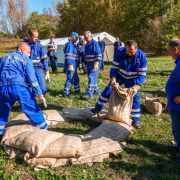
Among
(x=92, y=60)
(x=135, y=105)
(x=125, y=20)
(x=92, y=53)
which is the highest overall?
(x=125, y=20)

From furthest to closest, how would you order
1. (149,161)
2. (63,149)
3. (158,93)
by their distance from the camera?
(158,93) < (149,161) < (63,149)

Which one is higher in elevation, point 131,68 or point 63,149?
point 131,68

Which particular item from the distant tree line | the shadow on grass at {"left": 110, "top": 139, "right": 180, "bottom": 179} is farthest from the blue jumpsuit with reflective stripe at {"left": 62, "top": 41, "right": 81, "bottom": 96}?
the distant tree line

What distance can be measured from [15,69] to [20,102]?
1.80ft

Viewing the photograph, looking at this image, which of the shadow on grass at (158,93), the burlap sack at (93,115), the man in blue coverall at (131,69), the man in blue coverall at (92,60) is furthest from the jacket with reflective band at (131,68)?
the shadow on grass at (158,93)

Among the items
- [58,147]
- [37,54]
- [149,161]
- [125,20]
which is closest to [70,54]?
[37,54]

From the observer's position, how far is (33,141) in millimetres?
2455

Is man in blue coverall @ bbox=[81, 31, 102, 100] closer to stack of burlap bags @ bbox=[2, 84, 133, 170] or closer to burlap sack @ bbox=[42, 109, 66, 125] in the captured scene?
burlap sack @ bbox=[42, 109, 66, 125]

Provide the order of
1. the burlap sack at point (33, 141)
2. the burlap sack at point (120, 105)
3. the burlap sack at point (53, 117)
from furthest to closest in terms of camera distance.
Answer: the burlap sack at point (53, 117) < the burlap sack at point (120, 105) < the burlap sack at point (33, 141)

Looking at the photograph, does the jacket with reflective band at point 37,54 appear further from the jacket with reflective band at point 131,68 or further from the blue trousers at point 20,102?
the jacket with reflective band at point 131,68

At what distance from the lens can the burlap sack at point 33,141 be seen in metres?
2.41

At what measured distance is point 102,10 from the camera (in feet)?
78.6

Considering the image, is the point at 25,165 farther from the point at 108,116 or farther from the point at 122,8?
the point at 122,8

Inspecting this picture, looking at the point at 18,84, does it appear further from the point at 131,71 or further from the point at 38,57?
the point at 131,71
